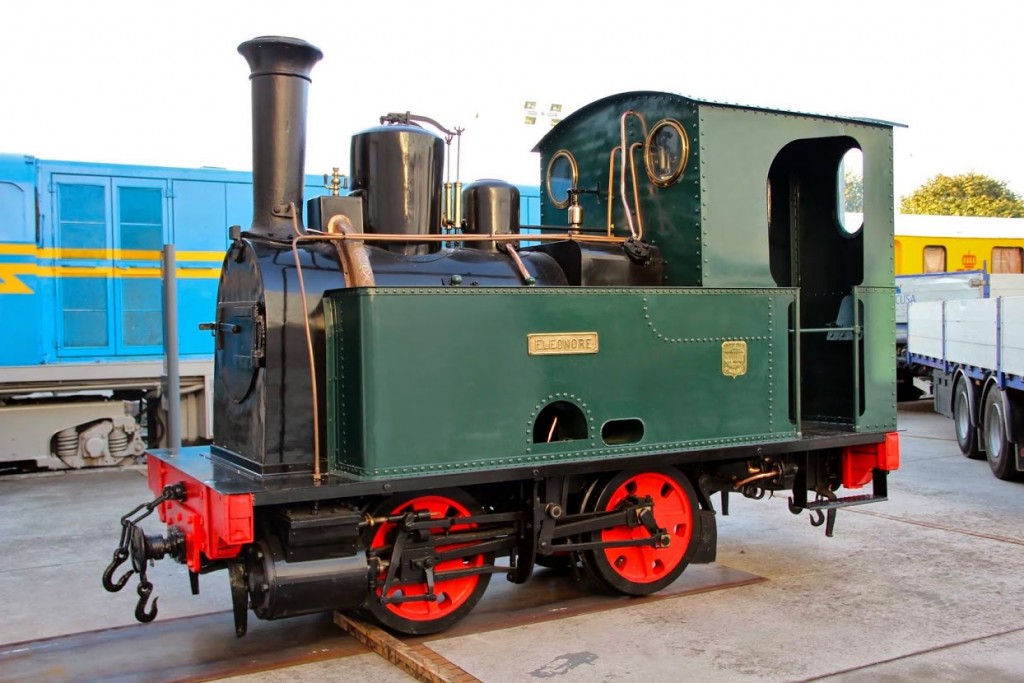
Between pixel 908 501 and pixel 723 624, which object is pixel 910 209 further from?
pixel 723 624

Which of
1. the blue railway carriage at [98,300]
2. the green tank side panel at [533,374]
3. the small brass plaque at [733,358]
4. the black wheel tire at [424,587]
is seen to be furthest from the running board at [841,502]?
Answer: the blue railway carriage at [98,300]

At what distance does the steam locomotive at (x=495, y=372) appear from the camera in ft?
13.9

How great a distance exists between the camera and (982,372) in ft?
33.0

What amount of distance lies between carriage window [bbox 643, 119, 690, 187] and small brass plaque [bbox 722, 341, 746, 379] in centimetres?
99

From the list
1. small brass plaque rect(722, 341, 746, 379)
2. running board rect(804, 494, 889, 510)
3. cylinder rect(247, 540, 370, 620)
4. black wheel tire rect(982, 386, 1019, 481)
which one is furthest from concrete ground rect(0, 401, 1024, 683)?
small brass plaque rect(722, 341, 746, 379)

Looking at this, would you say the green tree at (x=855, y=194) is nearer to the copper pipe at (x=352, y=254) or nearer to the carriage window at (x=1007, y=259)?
the copper pipe at (x=352, y=254)

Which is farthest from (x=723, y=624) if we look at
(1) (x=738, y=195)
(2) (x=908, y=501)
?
(2) (x=908, y=501)

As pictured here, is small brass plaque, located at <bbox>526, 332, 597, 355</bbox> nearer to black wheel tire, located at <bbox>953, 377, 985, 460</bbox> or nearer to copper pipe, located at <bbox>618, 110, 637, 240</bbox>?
copper pipe, located at <bbox>618, 110, 637, 240</bbox>

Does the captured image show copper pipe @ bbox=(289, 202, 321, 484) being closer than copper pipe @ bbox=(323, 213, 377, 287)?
Yes

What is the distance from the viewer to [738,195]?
207 inches

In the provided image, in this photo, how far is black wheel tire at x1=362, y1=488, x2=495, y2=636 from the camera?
446cm

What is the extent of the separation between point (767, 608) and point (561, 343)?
74.6 inches

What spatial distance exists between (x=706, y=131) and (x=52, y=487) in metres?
7.26

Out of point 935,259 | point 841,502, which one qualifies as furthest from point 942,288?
point 841,502
